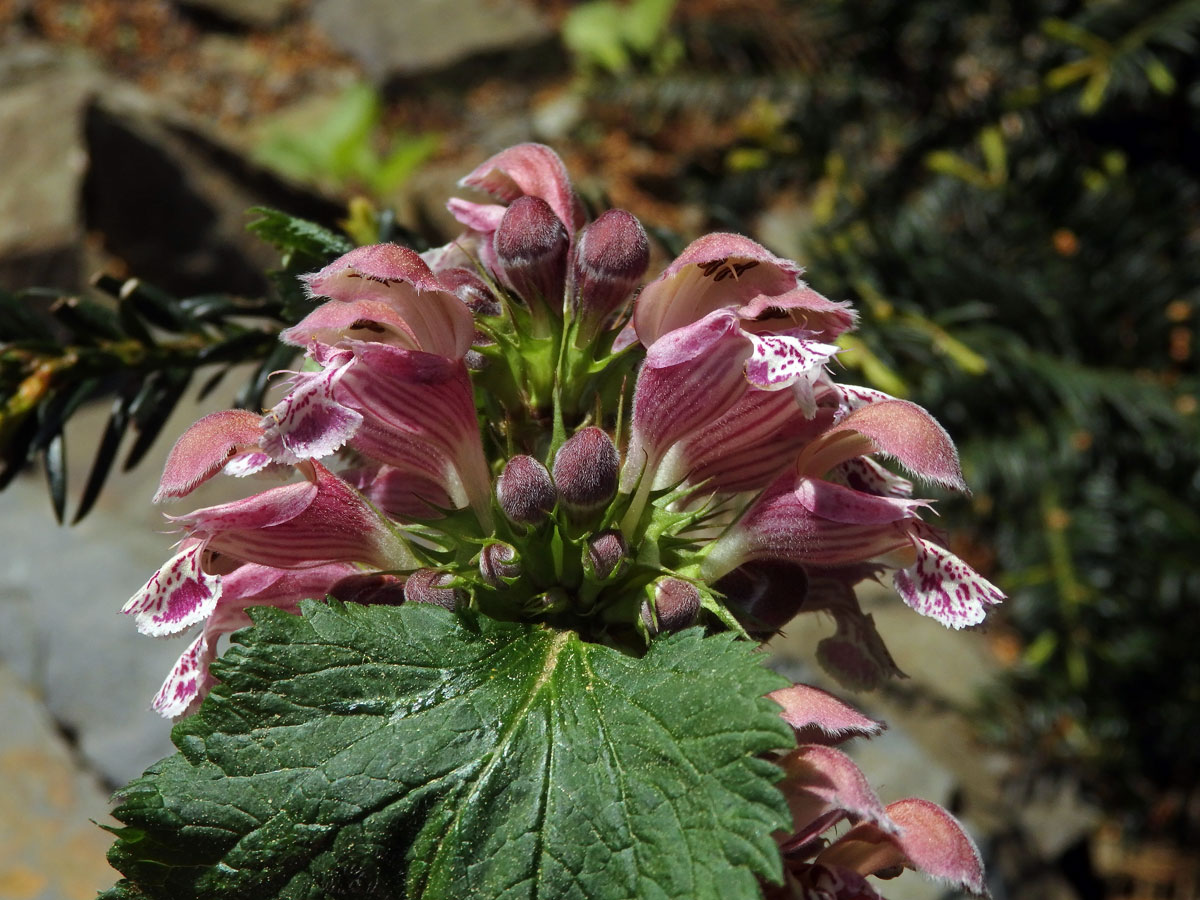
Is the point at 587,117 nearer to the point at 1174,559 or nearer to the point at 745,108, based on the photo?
the point at 745,108

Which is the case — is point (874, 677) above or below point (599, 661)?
below

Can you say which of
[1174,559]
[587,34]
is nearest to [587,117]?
[587,34]

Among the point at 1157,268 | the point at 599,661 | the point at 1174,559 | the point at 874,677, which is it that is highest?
the point at 599,661

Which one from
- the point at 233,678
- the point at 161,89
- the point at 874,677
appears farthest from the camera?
the point at 161,89

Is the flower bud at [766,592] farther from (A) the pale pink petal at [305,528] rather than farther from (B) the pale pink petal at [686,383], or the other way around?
(A) the pale pink petal at [305,528]

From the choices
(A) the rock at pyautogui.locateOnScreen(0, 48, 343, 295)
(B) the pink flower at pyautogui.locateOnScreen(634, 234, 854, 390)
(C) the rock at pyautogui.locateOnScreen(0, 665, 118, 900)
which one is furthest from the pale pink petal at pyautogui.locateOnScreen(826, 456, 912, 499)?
(A) the rock at pyautogui.locateOnScreen(0, 48, 343, 295)

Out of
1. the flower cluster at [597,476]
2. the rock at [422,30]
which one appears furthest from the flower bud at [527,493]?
the rock at [422,30]
